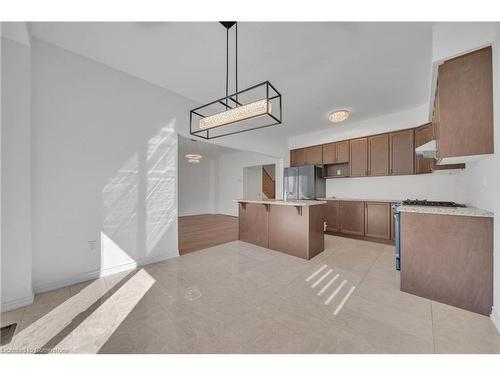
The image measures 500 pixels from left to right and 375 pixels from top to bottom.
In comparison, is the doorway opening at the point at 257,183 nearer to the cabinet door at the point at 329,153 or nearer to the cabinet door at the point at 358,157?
the cabinet door at the point at 329,153

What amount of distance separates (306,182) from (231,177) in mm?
3768

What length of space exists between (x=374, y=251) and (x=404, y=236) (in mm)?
1608

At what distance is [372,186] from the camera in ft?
14.7

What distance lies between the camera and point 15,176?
1754 mm

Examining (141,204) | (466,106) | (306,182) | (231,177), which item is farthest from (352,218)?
(231,177)

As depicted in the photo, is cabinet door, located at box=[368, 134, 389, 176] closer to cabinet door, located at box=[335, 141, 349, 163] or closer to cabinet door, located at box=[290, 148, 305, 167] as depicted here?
cabinet door, located at box=[335, 141, 349, 163]

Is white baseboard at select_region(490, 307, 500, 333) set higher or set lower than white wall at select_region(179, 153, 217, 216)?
lower

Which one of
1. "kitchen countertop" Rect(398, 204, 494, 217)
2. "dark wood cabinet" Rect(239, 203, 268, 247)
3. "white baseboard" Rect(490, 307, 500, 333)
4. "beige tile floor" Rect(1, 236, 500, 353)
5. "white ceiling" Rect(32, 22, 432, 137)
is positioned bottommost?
"beige tile floor" Rect(1, 236, 500, 353)

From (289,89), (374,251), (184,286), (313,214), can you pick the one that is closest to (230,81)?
(289,89)

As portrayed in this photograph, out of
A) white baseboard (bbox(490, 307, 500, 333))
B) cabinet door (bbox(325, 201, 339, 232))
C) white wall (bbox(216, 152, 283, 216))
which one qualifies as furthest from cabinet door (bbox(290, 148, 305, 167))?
white baseboard (bbox(490, 307, 500, 333))

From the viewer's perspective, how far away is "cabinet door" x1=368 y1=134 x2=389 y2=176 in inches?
161

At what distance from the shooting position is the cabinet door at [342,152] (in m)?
4.65

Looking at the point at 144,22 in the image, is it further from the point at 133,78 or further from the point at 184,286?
the point at 184,286

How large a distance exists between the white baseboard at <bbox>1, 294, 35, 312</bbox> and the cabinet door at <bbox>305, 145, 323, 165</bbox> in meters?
5.43
